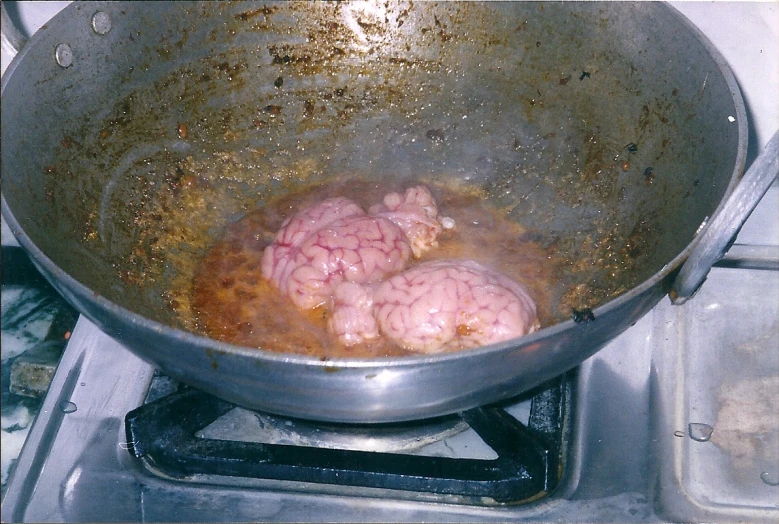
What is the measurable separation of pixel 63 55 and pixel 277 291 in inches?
22.5

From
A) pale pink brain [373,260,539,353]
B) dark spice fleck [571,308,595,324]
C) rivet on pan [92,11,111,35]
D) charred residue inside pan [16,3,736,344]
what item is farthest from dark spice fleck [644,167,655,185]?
rivet on pan [92,11,111,35]

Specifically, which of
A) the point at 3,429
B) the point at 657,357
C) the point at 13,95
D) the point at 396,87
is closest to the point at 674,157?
the point at 657,357

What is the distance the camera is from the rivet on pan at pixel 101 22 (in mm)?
1312

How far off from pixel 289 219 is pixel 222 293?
20 centimetres

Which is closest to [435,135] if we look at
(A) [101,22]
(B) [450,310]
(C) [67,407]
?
(B) [450,310]

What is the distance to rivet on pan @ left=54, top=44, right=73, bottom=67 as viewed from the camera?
124 cm

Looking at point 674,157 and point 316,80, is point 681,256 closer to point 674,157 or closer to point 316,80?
point 674,157

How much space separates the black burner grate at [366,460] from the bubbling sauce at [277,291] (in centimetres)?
21

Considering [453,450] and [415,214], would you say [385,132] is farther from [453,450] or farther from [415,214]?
[453,450]

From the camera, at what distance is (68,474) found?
1.08 metres

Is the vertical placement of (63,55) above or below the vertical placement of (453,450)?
above

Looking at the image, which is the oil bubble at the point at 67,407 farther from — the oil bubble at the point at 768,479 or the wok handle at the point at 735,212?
the oil bubble at the point at 768,479

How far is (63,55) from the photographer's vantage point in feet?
4.13

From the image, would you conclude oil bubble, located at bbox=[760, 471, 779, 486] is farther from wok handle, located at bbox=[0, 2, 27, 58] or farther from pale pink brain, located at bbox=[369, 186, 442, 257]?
wok handle, located at bbox=[0, 2, 27, 58]
